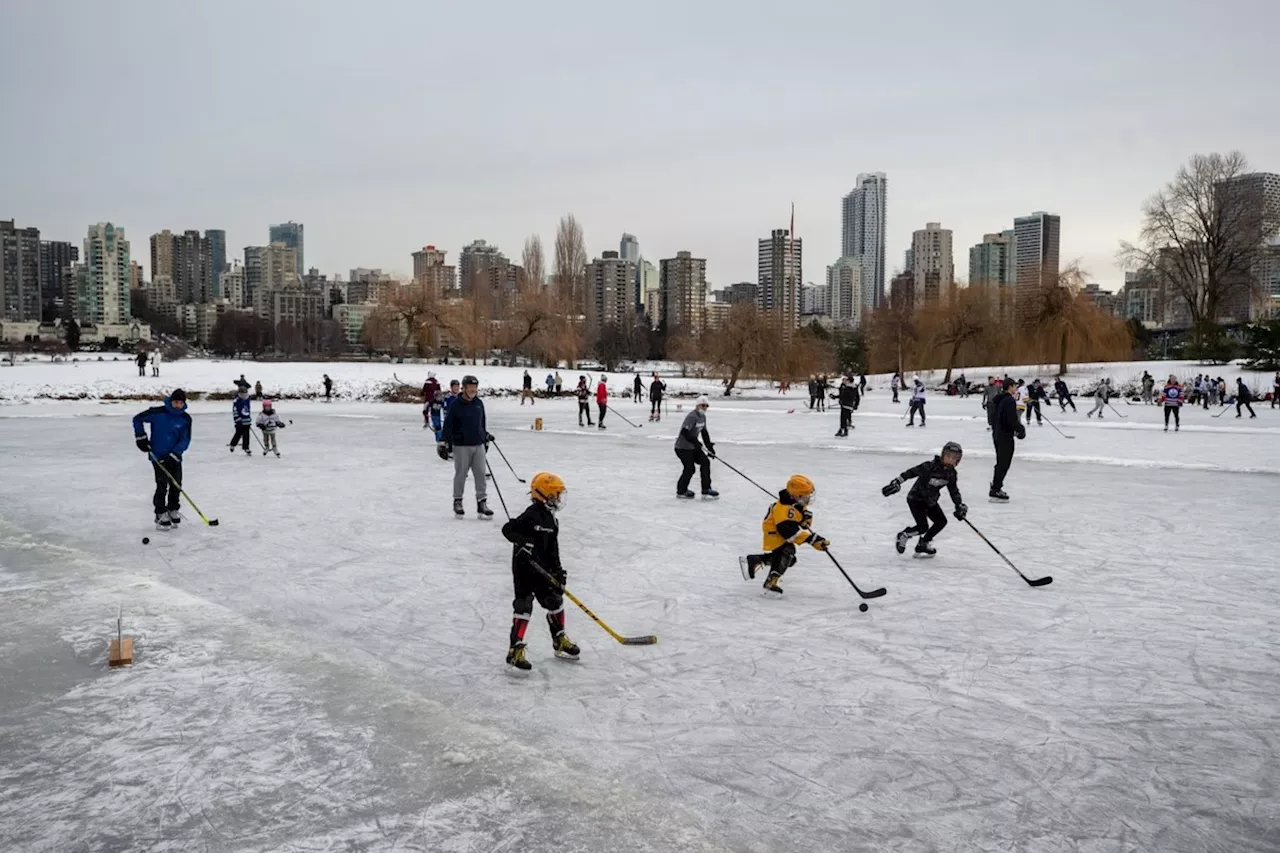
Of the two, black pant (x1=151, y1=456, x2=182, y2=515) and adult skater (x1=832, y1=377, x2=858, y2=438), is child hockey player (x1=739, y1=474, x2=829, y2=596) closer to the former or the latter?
black pant (x1=151, y1=456, x2=182, y2=515)

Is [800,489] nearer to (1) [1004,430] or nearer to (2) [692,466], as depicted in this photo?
(2) [692,466]

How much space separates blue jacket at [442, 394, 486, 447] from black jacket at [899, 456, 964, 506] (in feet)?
16.0

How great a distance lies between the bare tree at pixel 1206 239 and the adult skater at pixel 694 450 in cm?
5060

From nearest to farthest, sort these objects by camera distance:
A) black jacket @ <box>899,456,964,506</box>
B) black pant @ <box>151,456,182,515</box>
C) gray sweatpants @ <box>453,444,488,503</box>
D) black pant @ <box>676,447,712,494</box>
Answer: black jacket @ <box>899,456,964,506</box>
black pant @ <box>151,456,182,515</box>
gray sweatpants @ <box>453,444,488,503</box>
black pant @ <box>676,447,712,494</box>

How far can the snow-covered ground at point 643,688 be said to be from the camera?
12.2ft

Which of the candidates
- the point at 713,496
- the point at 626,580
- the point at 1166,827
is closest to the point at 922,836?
the point at 1166,827

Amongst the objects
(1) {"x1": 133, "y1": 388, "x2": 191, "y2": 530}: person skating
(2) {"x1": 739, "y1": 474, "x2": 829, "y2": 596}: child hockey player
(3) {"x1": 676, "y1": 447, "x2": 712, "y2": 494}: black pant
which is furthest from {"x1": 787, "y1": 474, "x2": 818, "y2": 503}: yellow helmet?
(1) {"x1": 133, "y1": 388, "x2": 191, "y2": 530}: person skating

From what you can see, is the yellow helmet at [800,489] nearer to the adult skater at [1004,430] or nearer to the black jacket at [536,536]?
the black jacket at [536,536]

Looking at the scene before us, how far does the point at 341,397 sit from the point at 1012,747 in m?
44.0

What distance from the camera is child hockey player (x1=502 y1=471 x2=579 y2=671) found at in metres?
5.35

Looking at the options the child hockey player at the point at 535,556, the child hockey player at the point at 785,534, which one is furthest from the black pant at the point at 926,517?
the child hockey player at the point at 535,556

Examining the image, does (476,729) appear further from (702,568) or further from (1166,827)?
(702,568)

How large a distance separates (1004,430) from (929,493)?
13.7 feet

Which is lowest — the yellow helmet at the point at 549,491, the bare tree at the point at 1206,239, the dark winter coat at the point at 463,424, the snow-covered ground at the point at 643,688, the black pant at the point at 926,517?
the snow-covered ground at the point at 643,688
